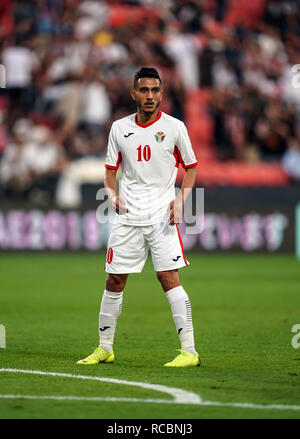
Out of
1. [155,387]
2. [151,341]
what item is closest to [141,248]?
[155,387]

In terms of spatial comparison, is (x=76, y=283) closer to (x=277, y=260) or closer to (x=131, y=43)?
(x=277, y=260)

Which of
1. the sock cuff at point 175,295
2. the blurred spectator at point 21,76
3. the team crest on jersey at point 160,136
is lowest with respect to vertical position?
the sock cuff at point 175,295

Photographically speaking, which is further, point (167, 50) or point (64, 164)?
point (167, 50)

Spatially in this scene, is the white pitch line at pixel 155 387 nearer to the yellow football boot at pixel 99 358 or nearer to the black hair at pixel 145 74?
the yellow football boot at pixel 99 358

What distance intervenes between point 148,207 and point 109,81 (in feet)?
53.3

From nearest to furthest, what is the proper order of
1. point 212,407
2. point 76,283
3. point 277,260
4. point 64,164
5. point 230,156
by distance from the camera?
point 212,407 < point 76,283 < point 277,260 < point 64,164 < point 230,156

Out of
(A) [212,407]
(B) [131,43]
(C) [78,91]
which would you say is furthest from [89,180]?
(A) [212,407]

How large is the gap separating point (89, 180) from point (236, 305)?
32.7 feet

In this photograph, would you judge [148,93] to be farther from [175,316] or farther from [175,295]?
[175,316]

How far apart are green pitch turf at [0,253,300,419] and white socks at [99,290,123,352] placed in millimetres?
185

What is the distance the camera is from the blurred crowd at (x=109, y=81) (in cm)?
2192

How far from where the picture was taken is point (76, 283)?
15.2m

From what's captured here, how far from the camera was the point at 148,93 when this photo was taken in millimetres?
6887

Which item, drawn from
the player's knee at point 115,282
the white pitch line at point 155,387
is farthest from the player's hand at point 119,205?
the white pitch line at point 155,387
